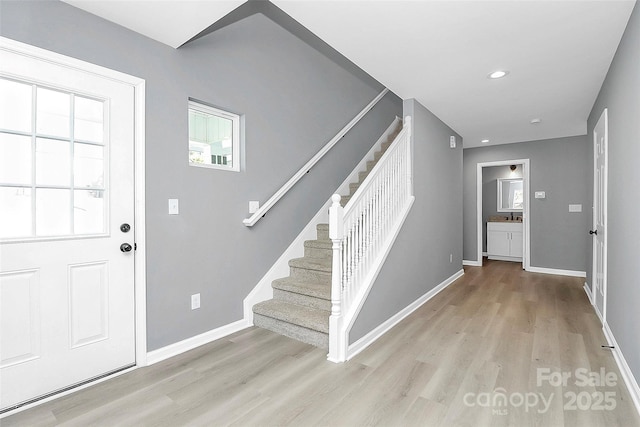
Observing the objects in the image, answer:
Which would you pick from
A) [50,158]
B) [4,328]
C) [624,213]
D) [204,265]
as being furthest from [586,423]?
[50,158]

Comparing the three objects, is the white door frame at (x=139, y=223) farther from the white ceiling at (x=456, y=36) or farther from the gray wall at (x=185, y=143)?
the white ceiling at (x=456, y=36)

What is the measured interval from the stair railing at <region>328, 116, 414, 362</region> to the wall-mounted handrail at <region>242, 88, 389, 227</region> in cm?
86

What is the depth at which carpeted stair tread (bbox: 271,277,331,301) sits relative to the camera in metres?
2.85

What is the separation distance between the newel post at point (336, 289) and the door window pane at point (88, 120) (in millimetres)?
1621

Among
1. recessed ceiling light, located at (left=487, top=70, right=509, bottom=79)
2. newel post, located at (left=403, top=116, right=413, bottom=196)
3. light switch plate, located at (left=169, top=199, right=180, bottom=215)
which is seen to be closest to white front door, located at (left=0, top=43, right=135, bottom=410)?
light switch plate, located at (left=169, top=199, right=180, bottom=215)

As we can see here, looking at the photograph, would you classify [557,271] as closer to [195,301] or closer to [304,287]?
[304,287]

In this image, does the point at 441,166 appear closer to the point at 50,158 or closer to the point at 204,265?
the point at 204,265

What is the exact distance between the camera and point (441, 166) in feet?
14.6

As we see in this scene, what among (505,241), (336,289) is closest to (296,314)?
(336,289)

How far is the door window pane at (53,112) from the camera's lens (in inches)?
73.2

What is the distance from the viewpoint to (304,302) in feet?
9.78

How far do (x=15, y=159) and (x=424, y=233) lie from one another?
12.1 ft

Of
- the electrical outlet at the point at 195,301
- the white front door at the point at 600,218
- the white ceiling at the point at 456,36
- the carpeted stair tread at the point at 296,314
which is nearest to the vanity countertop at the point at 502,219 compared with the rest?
the white front door at the point at 600,218

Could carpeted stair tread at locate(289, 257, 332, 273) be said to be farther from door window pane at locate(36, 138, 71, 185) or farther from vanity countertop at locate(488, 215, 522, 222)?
vanity countertop at locate(488, 215, 522, 222)
